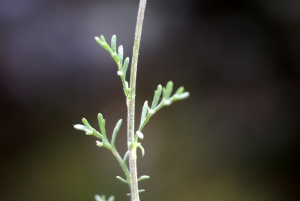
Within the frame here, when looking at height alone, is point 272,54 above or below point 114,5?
below

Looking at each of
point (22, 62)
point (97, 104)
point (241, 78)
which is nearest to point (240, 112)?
point (241, 78)

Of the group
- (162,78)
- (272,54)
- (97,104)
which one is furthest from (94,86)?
(272,54)

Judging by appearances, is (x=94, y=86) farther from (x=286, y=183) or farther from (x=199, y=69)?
(x=286, y=183)

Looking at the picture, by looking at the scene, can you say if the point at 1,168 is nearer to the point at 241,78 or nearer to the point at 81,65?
the point at 81,65

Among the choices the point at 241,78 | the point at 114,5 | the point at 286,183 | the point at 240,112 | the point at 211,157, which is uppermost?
the point at 114,5

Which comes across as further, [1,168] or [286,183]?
[286,183]

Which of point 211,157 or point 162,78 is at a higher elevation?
point 162,78
